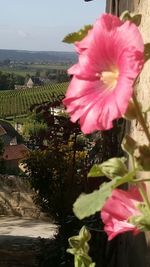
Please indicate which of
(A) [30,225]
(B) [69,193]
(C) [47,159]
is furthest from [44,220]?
(B) [69,193]

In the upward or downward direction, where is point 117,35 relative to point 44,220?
upward

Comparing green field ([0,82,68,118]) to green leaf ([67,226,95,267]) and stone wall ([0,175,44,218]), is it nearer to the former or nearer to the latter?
stone wall ([0,175,44,218])

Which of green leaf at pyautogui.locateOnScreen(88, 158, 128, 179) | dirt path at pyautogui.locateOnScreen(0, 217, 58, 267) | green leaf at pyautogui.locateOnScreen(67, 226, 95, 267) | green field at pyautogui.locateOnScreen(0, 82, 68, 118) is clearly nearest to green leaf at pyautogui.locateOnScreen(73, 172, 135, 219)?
green leaf at pyautogui.locateOnScreen(88, 158, 128, 179)

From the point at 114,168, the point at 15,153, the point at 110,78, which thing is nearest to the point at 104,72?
the point at 110,78

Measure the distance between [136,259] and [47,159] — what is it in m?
3.94

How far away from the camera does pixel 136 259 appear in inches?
88.3

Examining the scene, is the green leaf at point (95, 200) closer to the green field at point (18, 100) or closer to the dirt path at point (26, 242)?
the dirt path at point (26, 242)

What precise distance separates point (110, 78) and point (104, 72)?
1 centimetres

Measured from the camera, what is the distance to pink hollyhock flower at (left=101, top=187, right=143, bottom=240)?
2.48 feet

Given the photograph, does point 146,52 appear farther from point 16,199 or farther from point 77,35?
point 16,199

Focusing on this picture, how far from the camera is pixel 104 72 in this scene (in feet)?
2.18

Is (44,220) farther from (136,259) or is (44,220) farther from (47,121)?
(136,259)

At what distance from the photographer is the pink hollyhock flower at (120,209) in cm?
75

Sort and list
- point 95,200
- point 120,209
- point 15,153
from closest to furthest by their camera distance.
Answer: point 95,200 → point 120,209 → point 15,153
